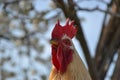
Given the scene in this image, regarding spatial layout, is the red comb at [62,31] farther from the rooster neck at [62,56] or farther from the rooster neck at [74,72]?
the rooster neck at [74,72]

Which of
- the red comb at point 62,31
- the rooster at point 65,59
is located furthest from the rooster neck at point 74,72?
the red comb at point 62,31

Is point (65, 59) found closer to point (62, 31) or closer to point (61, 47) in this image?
point (61, 47)

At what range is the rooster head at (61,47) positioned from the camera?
313 cm

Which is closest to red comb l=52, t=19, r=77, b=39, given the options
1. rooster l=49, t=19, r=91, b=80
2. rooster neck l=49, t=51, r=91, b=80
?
rooster l=49, t=19, r=91, b=80

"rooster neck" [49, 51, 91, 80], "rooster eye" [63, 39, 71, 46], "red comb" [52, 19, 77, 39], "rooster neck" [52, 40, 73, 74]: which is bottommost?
"rooster neck" [49, 51, 91, 80]

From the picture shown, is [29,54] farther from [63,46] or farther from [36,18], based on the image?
[63,46]

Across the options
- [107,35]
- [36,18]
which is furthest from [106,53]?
[36,18]

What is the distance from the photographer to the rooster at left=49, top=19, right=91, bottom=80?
3.15 metres

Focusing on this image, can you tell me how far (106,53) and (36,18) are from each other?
3.91ft

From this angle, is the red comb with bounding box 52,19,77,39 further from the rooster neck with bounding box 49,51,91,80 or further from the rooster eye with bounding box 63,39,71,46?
the rooster neck with bounding box 49,51,91,80

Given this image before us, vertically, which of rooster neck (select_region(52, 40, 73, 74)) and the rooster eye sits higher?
the rooster eye

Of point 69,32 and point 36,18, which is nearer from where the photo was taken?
point 69,32

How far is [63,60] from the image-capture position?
3217 millimetres

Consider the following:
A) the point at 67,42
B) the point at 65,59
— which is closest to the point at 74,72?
the point at 65,59
